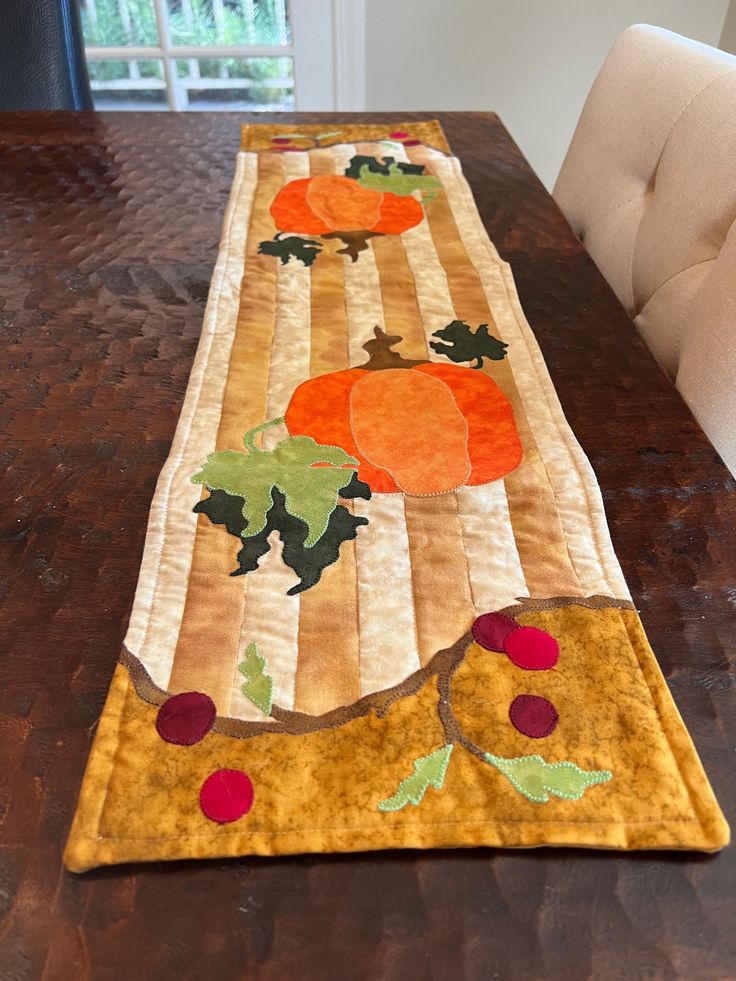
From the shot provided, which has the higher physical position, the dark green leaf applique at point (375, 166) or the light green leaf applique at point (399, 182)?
the dark green leaf applique at point (375, 166)

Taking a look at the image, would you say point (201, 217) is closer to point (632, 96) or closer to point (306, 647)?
point (632, 96)

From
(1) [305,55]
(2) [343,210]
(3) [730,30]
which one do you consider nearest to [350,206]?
(2) [343,210]

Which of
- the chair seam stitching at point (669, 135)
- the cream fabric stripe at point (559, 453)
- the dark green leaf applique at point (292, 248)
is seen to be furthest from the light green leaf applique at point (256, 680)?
the chair seam stitching at point (669, 135)

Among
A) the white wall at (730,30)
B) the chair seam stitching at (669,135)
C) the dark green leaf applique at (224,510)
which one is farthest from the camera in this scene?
the white wall at (730,30)

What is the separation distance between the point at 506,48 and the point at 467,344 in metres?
1.78

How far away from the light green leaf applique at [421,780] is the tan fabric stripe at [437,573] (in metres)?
0.06

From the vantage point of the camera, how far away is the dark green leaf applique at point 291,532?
1.71 ft

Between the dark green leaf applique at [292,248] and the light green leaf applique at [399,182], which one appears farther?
the light green leaf applique at [399,182]

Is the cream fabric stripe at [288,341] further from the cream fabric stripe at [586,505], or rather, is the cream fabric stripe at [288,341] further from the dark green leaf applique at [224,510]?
the cream fabric stripe at [586,505]

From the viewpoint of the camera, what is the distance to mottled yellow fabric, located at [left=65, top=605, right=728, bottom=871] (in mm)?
377

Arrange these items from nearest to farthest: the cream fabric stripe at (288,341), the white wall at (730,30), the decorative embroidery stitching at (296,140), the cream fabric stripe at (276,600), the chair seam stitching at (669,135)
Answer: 1. the cream fabric stripe at (276,600)
2. the cream fabric stripe at (288,341)
3. the chair seam stitching at (669,135)
4. the decorative embroidery stitching at (296,140)
5. the white wall at (730,30)

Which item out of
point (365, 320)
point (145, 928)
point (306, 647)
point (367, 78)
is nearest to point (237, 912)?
point (145, 928)

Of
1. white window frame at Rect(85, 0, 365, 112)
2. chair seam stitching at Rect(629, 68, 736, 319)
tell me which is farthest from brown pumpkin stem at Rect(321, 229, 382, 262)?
white window frame at Rect(85, 0, 365, 112)

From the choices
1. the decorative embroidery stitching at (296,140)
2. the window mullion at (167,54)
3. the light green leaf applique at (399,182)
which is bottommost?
the window mullion at (167,54)
